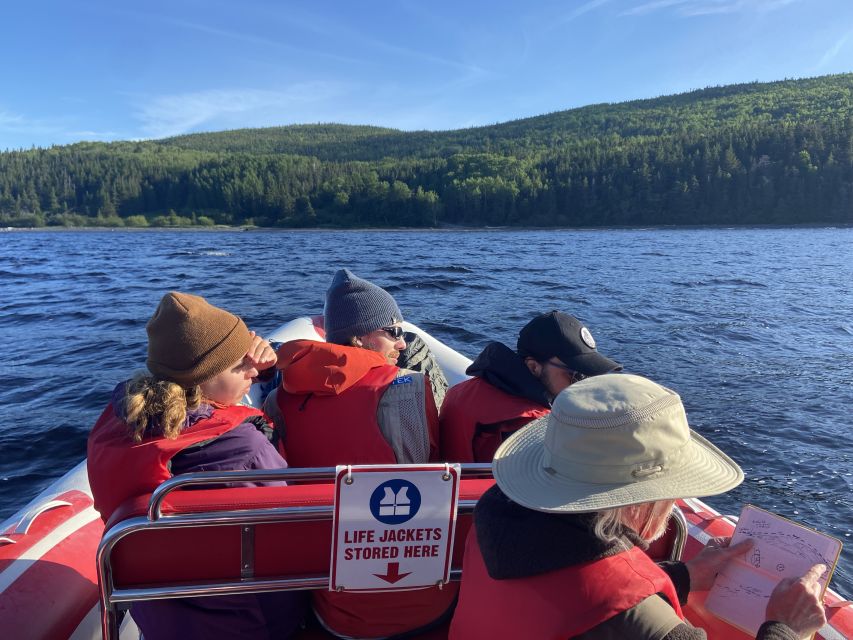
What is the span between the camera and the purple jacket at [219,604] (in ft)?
6.26

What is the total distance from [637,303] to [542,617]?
14.1 meters

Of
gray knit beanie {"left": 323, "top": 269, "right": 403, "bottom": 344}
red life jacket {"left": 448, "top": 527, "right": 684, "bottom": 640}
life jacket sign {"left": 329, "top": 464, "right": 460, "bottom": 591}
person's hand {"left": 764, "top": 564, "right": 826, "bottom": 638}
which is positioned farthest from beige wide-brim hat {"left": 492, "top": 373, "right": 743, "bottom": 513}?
gray knit beanie {"left": 323, "top": 269, "right": 403, "bottom": 344}

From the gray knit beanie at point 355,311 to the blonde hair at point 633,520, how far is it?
70.9 inches

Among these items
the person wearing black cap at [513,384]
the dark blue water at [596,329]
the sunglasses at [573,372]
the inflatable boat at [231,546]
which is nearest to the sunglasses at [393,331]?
the person wearing black cap at [513,384]

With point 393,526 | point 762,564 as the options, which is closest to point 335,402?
point 393,526

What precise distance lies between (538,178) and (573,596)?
8318 cm

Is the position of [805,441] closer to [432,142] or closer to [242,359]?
[242,359]

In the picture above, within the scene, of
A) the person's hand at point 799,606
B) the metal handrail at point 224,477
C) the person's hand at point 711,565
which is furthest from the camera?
the person's hand at point 711,565

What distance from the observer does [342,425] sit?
231 cm

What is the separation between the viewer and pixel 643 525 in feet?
4.66

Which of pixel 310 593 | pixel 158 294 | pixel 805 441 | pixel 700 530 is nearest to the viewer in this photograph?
pixel 310 593

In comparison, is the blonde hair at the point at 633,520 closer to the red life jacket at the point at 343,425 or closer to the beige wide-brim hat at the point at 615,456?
the beige wide-brim hat at the point at 615,456

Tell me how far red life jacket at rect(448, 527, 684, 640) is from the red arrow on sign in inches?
25.7

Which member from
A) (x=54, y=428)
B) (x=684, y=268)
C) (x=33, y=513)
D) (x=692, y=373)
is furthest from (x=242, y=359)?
(x=684, y=268)
